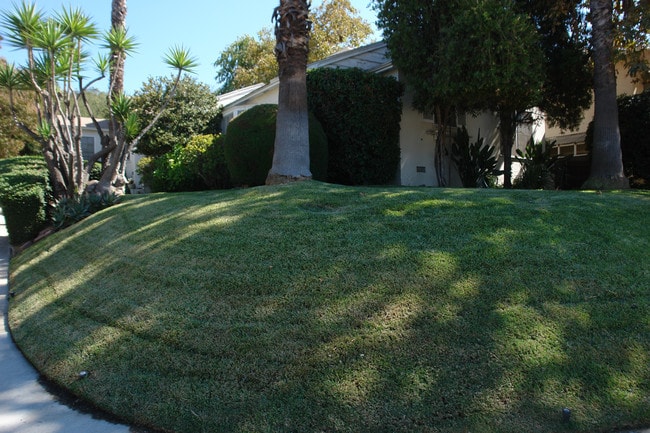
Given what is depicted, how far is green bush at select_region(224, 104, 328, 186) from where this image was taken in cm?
1093

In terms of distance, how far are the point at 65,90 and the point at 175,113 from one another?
276 inches

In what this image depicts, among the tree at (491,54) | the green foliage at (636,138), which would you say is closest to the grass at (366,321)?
the tree at (491,54)

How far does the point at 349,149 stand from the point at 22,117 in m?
19.6

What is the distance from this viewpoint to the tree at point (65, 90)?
9.17 meters

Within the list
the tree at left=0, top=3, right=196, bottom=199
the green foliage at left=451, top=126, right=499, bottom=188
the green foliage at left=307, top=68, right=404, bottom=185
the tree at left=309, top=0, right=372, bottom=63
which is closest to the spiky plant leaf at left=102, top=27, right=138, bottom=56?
the tree at left=0, top=3, right=196, bottom=199

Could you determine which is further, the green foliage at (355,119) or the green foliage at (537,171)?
the green foliage at (537,171)

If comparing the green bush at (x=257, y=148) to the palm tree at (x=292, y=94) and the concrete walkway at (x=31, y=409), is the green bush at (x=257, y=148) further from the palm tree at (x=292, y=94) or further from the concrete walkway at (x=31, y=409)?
the concrete walkway at (x=31, y=409)

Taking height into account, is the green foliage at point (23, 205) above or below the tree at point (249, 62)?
below

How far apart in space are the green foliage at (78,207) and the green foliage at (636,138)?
13591 millimetres

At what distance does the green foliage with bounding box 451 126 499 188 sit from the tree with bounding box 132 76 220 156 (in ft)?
31.0

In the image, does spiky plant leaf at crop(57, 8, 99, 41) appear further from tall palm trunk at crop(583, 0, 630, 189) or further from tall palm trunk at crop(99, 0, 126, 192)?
tall palm trunk at crop(583, 0, 630, 189)

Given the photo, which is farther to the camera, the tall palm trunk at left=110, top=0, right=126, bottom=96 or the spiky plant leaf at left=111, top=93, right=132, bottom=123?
the tall palm trunk at left=110, top=0, right=126, bottom=96

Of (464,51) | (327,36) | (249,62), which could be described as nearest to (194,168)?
(464,51)

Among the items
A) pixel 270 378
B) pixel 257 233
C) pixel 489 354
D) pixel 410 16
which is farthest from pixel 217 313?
pixel 410 16
